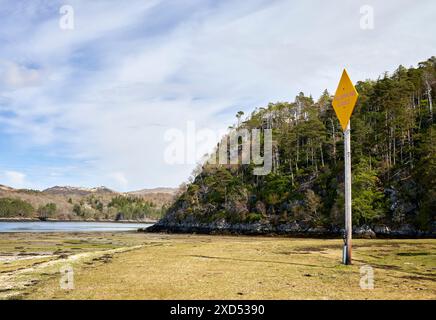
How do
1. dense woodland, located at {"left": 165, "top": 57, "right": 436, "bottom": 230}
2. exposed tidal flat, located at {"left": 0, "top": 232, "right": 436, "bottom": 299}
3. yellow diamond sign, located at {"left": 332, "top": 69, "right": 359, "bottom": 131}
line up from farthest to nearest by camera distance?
dense woodland, located at {"left": 165, "top": 57, "right": 436, "bottom": 230} < yellow diamond sign, located at {"left": 332, "top": 69, "right": 359, "bottom": 131} < exposed tidal flat, located at {"left": 0, "top": 232, "right": 436, "bottom": 299}

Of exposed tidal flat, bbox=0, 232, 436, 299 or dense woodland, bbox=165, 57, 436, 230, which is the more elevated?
dense woodland, bbox=165, 57, 436, 230

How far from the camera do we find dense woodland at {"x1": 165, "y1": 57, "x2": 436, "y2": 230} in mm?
80938

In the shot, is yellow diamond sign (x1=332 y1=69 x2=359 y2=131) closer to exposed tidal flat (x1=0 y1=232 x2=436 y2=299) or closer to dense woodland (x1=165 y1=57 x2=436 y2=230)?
exposed tidal flat (x1=0 y1=232 x2=436 y2=299)

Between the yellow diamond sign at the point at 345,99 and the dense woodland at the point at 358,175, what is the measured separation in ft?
197

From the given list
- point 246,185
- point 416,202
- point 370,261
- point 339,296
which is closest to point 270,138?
point 246,185

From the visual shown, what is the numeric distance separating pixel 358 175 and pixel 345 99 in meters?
70.5

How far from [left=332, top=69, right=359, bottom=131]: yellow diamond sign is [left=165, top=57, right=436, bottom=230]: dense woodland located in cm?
5999

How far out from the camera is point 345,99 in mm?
22031

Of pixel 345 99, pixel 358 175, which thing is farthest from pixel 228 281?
pixel 358 175

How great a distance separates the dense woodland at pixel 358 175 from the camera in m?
80.9

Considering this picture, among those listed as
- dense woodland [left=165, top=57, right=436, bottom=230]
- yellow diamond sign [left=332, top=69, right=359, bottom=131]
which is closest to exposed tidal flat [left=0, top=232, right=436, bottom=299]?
yellow diamond sign [left=332, top=69, right=359, bottom=131]

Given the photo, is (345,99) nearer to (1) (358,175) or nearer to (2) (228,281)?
(2) (228,281)

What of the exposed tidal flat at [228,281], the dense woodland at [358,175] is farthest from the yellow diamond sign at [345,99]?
the dense woodland at [358,175]
